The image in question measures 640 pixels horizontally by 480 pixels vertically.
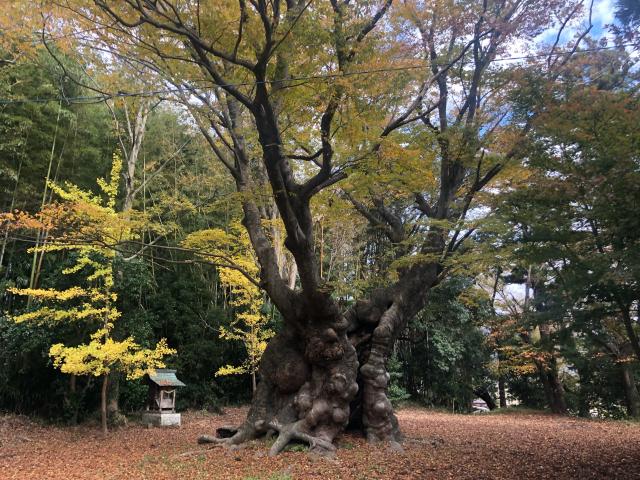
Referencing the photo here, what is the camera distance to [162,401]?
31.6 ft

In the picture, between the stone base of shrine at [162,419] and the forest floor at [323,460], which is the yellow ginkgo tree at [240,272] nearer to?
the stone base of shrine at [162,419]

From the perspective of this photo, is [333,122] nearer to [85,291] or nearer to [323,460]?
[323,460]

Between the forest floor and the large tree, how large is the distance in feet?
1.82

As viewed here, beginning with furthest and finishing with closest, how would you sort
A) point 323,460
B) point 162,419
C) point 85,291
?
point 162,419 → point 85,291 → point 323,460

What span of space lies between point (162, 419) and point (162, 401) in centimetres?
38

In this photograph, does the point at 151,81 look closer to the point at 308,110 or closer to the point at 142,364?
the point at 308,110

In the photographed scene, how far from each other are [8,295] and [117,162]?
4295mm

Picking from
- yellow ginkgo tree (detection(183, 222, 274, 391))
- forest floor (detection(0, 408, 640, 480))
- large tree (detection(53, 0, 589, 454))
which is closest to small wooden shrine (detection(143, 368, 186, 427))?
forest floor (detection(0, 408, 640, 480))

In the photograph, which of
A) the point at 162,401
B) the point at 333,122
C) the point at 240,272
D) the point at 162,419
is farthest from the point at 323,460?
the point at 162,401

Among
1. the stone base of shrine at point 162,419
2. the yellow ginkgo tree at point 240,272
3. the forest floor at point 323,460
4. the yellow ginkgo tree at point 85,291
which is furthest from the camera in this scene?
the stone base of shrine at point 162,419

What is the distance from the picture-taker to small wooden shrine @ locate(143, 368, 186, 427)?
9.48m

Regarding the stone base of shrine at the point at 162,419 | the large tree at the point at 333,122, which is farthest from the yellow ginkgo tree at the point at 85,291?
the large tree at the point at 333,122

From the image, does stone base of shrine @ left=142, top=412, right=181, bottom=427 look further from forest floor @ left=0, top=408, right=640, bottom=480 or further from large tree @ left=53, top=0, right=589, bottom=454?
large tree @ left=53, top=0, right=589, bottom=454

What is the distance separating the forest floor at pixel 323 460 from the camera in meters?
4.87
